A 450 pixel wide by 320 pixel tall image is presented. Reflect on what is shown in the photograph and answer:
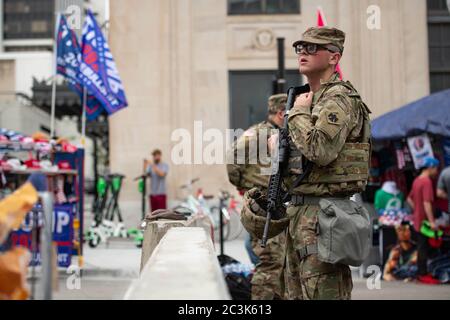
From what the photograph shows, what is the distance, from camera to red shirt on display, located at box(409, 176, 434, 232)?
10156 mm

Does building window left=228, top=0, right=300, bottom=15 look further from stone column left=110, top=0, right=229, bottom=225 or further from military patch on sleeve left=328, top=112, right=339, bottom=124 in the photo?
military patch on sleeve left=328, top=112, right=339, bottom=124

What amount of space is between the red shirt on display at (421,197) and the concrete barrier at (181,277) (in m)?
6.96

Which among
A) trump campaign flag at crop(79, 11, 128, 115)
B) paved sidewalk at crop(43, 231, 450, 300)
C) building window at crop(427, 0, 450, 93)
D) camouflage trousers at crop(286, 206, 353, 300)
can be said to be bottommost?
paved sidewalk at crop(43, 231, 450, 300)

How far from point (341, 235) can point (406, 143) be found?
7467 mm

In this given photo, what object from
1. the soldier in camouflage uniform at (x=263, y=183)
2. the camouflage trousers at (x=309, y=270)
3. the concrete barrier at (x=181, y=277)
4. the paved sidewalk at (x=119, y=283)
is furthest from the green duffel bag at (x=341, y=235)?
the paved sidewalk at (x=119, y=283)

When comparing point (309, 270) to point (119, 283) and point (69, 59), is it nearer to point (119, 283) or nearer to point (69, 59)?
point (119, 283)

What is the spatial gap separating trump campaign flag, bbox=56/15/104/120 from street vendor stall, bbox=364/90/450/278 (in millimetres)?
5235

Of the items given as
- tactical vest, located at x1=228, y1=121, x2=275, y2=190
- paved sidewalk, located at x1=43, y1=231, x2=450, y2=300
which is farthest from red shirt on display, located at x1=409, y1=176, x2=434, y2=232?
tactical vest, located at x1=228, y1=121, x2=275, y2=190

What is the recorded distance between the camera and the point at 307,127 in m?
3.96

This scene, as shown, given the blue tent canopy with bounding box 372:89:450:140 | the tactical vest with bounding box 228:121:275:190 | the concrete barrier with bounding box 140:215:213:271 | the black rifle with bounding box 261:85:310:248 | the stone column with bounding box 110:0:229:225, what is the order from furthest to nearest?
the stone column with bounding box 110:0:229:225 < the blue tent canopy with bounding box 372:89:450:140 < the tactical vest with bounding box 228:121:275:190 < the concrete barrier with bounding box 140:215:213:271 < the black rifle with bounding box 261:85:310:248

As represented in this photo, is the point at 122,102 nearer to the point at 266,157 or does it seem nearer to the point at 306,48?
the point at 266,157

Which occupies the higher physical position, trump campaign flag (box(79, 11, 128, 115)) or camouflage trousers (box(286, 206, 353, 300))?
trump campaign flag (box(79, 11, 128, 115))
